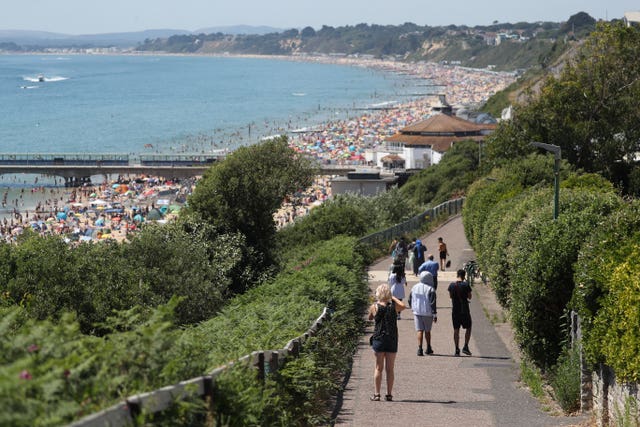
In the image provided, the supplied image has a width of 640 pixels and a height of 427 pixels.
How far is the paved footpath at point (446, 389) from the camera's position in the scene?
30.1 feet

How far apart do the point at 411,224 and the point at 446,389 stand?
74.3 ft

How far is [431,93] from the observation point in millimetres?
187875

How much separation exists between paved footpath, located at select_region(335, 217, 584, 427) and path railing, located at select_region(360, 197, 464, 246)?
13.5 metres

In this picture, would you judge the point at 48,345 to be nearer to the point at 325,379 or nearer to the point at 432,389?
the point at 325,379

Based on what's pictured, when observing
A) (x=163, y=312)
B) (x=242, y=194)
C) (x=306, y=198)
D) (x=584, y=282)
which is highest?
(x=163, y=312)

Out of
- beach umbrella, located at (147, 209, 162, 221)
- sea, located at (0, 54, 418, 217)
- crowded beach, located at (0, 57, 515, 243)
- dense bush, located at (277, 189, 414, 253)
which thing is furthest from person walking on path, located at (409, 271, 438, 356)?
sea, located at (0, 54, 418, 217)

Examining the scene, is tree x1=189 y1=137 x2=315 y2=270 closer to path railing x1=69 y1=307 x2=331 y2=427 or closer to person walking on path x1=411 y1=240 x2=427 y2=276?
person walking on path x1=411 y1=240 x2=427 y2=276

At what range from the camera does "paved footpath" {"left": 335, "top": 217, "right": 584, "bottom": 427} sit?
361 inches

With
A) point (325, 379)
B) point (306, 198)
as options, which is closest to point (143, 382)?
point (325, 379)

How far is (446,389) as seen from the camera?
10.5 metres

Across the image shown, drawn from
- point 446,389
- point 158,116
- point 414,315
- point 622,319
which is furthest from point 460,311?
point 158,116

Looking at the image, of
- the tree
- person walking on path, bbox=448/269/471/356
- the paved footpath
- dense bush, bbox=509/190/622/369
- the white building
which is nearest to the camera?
the paved footpath

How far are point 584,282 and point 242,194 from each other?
1856cm

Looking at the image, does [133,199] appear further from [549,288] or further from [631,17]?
[549,288]
